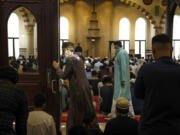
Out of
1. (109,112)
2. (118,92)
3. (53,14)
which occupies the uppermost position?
(53,14)

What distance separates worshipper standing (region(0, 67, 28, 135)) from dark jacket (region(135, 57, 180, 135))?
0.96 m

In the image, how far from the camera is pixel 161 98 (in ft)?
6.05

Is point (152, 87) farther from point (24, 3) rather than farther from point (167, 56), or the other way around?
point (24, 3)

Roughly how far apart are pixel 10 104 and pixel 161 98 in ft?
3.70

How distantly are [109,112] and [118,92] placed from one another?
0.91 m

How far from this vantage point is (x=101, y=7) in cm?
1892

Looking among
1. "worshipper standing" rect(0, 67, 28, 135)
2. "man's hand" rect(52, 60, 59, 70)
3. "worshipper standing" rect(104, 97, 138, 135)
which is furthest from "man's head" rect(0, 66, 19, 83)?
"man's hand" rect(52, 60, 59, 70)

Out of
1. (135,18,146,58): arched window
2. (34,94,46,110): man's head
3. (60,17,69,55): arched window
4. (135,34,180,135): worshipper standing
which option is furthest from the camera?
Result: (135,18,146,58): arched window

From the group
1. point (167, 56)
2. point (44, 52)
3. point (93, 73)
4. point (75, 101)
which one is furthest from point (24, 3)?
point (93, 73)

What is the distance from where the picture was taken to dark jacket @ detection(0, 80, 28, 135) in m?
1.97

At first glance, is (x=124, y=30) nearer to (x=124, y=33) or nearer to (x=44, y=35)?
(x=124, y=33)

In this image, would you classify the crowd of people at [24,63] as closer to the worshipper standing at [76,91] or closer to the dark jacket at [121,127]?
the worshipper standing at [76,91]

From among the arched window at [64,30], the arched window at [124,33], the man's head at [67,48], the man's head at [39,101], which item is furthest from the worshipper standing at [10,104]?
the arched window at [124,33]

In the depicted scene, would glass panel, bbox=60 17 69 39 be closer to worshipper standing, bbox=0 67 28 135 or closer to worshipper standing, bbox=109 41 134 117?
worshipper standing, bbox=109 41 134 117
